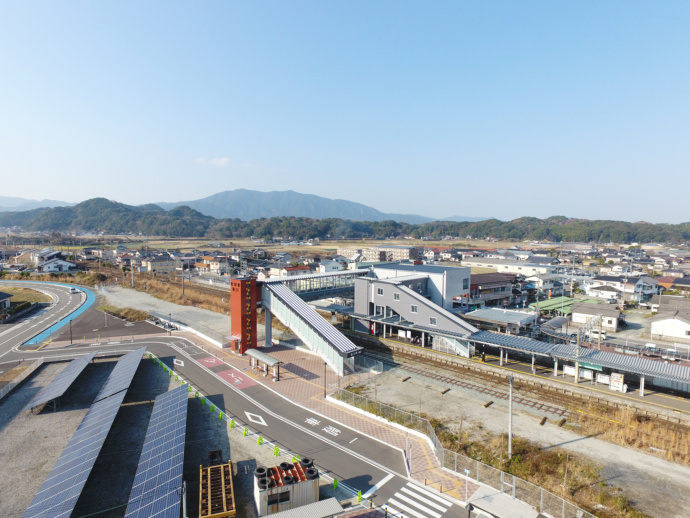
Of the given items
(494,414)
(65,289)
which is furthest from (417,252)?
(494,414)

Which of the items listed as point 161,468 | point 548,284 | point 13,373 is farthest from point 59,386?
point 548,284

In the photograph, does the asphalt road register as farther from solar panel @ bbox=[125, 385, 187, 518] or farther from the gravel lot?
the gravel lot

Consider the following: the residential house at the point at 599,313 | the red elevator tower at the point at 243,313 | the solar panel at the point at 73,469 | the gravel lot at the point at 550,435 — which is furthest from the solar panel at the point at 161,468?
the residential house at the point at 599,313

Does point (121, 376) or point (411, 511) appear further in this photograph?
point (121, 376)

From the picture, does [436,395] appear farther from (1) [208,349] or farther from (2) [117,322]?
(2) [117,322]

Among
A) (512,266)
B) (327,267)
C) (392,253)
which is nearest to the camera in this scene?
(512,266)

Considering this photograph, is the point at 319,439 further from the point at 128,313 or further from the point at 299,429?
the point at 128,313

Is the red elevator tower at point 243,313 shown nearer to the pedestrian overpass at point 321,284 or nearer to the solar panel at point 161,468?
the pedestrian overpass at point 321,284
